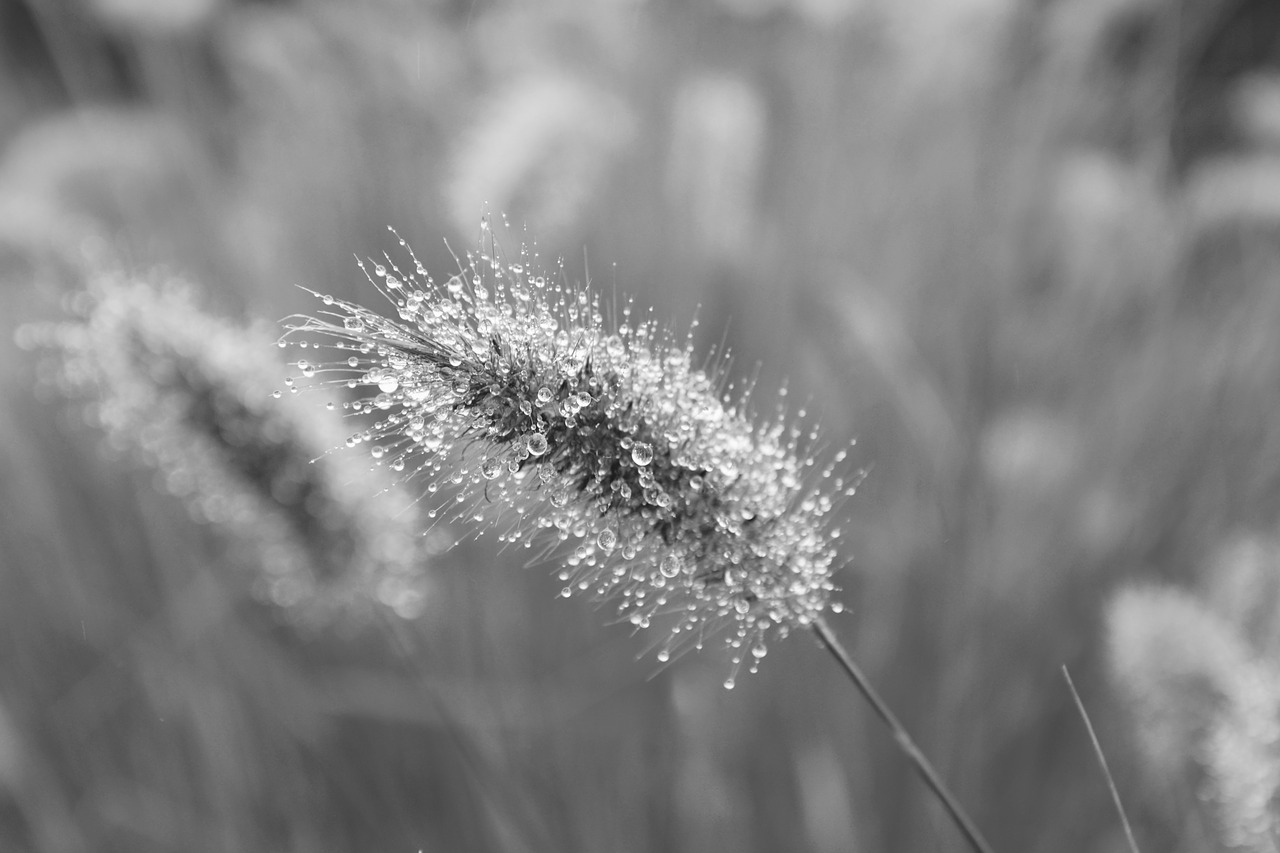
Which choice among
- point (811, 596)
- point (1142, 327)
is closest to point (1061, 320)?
point (1142, 327)

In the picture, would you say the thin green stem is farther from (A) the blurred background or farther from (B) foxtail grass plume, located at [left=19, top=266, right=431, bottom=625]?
(B) foxtail grass plume, located at [left=19, top=266, right=431, bottom=625]

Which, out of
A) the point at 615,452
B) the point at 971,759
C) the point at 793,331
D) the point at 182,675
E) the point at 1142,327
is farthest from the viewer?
the point at 1142,327

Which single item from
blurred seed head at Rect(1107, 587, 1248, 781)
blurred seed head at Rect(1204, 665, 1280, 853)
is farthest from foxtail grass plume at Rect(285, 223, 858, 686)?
blurred seed head at Rect(1107, 587, 1248, 781)

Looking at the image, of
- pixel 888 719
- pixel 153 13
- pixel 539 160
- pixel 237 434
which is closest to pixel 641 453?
pixel 888 719

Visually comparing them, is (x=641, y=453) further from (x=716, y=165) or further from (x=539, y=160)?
(x=716, y=165)

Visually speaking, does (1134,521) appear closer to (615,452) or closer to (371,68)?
(615,452)

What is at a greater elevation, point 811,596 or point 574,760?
point 574,760
